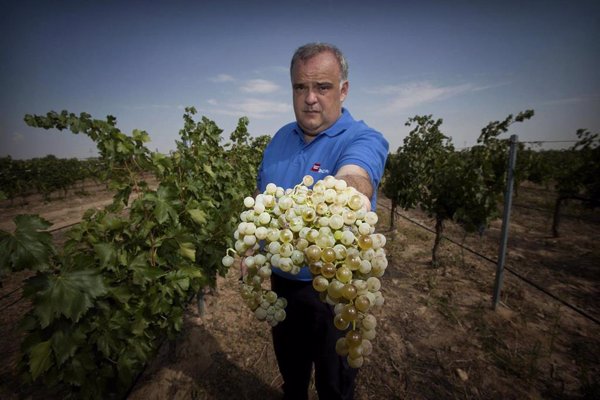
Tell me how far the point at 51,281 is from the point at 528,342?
218 inches

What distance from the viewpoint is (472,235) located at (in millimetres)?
8555

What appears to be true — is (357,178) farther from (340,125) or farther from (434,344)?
(434,344)

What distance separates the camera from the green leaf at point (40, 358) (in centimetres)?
173

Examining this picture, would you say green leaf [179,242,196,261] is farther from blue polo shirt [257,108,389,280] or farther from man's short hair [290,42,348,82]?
man's short hair [290,42,348,82]

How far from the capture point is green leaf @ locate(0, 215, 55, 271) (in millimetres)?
1357

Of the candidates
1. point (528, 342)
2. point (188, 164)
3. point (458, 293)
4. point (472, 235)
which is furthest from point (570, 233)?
point (188, 164)

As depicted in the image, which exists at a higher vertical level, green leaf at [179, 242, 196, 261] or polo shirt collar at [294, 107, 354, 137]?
polo shirt collar at [294, 107, 354, 137]

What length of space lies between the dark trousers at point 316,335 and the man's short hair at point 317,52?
171 cm

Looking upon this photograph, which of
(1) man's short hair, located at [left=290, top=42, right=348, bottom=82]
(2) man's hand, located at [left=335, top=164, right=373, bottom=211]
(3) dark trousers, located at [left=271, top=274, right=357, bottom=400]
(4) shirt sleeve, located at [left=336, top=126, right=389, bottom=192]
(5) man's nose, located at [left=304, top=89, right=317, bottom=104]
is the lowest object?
(3) dark trousers, located at [left=271, top=274, right=357, bottom=400]

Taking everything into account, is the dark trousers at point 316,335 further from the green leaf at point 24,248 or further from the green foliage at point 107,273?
the green leaf at point 24,248

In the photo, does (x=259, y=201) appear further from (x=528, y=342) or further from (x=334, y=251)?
(x=528, y=342)

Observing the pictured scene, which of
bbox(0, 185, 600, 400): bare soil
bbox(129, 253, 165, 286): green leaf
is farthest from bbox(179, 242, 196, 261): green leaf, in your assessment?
bbox(0, 185, 600, 400): bare soil

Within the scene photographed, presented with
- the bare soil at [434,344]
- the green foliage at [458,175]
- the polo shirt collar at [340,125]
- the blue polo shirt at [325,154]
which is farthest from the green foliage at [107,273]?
the green foliage at [458,175]

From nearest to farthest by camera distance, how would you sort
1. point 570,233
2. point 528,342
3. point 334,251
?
point 334,251 < point 528,342 < point 570,233
